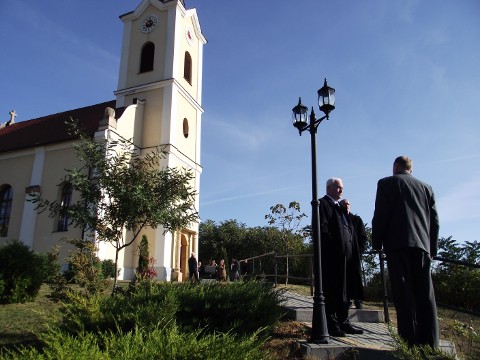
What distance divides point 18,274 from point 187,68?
68.8 feet

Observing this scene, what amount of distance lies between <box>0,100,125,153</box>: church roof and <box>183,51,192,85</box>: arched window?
17.4 feet

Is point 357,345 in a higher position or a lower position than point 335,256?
lower

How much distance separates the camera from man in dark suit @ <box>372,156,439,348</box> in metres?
4.13

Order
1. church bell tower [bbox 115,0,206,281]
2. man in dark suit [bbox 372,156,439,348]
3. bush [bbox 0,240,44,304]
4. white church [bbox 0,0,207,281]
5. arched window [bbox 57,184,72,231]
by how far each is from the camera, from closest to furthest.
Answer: man in dark suit [bbox 372,156,439,348] < bush [bbox 0,240,44,304] < arched window [bbox 57,184,72,231] < white church [bbox 0,0,207,281] < church bell tower [bbox 115,0,206,281]

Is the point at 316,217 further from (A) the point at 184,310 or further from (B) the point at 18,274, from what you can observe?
(B) the point at 18,274

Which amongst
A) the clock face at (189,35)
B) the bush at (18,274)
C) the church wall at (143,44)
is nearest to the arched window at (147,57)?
the church wall at (143,44)

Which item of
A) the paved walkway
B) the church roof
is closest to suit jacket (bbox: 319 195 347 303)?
the paved walkway

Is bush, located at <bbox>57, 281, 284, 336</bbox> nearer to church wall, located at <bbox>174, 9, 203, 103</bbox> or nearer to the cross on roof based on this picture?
church wall, located at <bbox>174, 9, 203, 103</bbox>

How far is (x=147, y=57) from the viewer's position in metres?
27.0

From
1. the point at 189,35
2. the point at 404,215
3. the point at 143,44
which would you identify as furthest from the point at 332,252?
the point at 189,35

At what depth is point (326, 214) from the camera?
591 centimetres

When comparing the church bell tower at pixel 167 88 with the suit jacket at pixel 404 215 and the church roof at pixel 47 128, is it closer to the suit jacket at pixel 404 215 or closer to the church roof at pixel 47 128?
the church roof at pixel 47 128

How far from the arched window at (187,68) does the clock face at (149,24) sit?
2802 millimetres

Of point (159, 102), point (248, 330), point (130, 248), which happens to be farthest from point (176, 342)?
point (159, 102)
